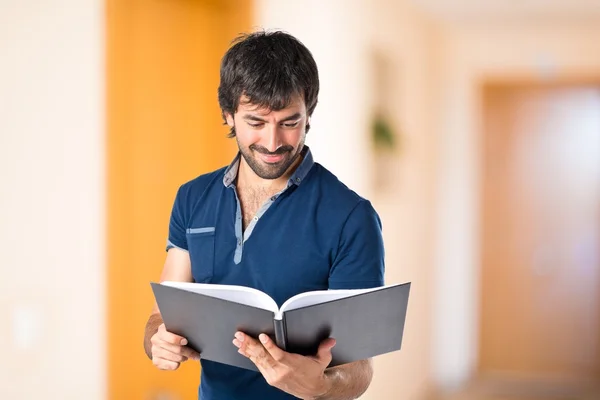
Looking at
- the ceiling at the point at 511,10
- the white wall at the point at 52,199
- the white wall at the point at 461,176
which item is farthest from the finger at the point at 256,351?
the white wall at the point at 461,176

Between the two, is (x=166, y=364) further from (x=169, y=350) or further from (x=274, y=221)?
(x=274, y=221)

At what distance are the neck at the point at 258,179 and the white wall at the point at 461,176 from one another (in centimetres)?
378

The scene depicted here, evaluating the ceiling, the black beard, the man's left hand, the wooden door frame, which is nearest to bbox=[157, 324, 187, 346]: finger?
the man's left hand

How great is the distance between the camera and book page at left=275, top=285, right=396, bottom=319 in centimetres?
115

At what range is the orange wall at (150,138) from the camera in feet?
7.15

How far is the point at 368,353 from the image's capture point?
1.27m

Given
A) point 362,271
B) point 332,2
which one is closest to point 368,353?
point 362,271

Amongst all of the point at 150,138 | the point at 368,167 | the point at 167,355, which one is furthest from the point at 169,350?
the point at 368,167

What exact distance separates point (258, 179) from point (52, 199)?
88 cm

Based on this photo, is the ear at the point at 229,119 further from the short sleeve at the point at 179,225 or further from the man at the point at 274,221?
the short sleeve at the point at 179,225

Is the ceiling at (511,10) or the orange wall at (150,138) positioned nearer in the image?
the orange wall at (150,138)

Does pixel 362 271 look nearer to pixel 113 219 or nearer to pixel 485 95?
pixel 113 219

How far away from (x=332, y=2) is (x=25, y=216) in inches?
57.2

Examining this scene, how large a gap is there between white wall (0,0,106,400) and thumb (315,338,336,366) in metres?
1.11
